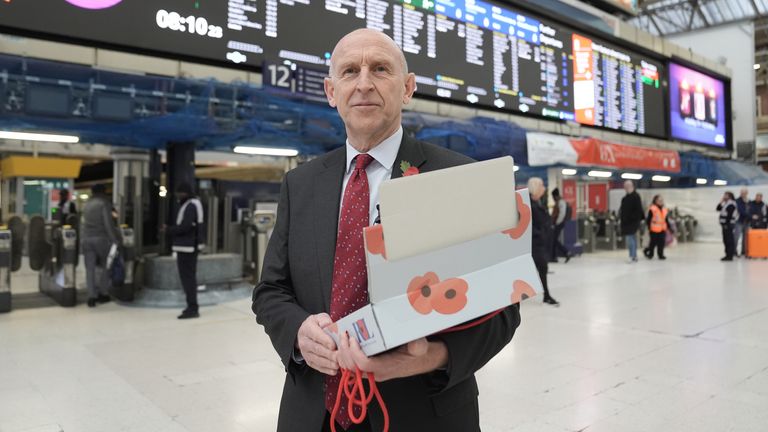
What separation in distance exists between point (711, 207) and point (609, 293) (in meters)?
11.4

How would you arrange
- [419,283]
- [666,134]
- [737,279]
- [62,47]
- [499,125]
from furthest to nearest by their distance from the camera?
[666,134], [499,125], [737,279], [62,47], [419,283]

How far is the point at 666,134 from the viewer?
12266mm

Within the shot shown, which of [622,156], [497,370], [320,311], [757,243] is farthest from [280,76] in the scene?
[757,243]

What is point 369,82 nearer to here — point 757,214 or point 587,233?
point 587,233

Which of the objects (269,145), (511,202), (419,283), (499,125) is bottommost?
(419,283)

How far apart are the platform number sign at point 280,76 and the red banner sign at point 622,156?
20.0 ft

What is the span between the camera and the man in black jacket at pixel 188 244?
17.7 ft

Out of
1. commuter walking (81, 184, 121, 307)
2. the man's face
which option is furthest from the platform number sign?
the man's face

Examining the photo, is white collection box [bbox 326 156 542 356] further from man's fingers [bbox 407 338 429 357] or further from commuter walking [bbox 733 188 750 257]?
commuter walking [bbox 733 188 750 257]

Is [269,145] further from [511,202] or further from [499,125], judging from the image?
[511,202]

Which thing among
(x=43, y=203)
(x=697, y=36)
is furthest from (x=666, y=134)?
(x=43, y=203)

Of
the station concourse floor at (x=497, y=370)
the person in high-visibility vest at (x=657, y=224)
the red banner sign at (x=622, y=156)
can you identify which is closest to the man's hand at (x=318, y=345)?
the station concourse floor at (x=497, y=370)

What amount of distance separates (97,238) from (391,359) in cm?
639

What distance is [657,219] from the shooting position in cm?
1082
